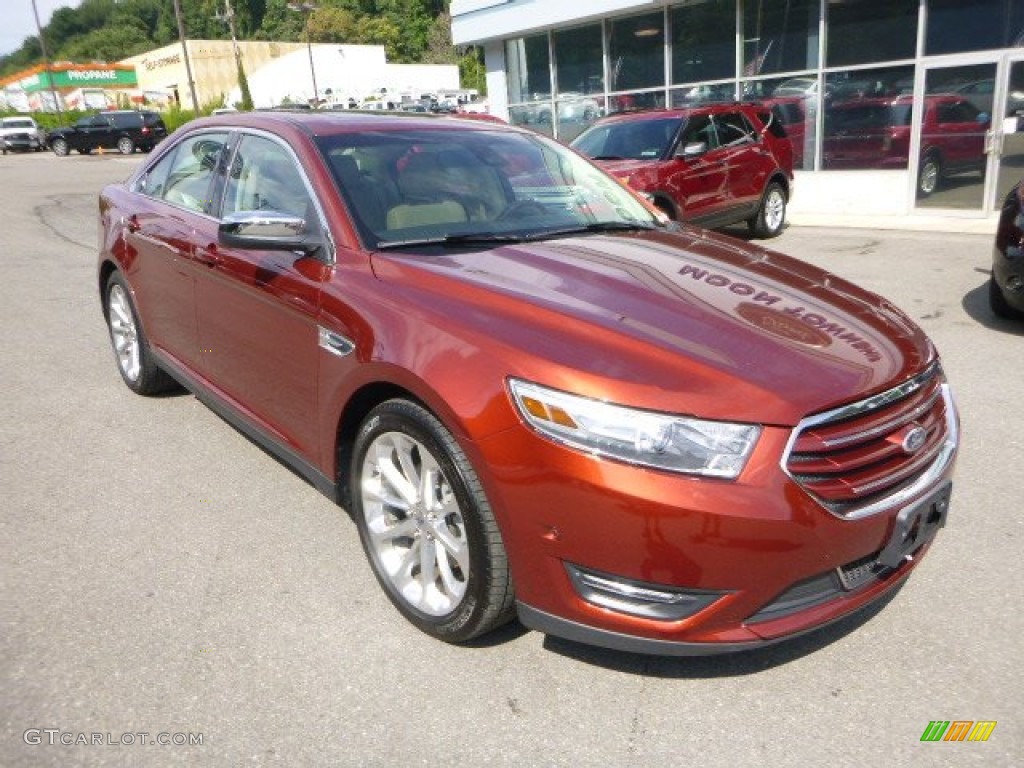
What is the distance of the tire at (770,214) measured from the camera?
36.7 ft

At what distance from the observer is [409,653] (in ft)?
8.89

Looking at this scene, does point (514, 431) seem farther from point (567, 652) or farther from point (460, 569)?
point (567, 652)

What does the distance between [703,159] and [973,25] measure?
5.19 metres

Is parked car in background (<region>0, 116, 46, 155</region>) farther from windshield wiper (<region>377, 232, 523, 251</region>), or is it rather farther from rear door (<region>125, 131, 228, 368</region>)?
windshield wiper (<region>377, 232, 523, 251</region>)

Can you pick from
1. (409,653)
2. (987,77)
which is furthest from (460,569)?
(987,77)

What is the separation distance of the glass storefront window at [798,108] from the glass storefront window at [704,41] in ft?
2.99

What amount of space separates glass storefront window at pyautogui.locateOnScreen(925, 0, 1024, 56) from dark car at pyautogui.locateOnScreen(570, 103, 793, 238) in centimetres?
291

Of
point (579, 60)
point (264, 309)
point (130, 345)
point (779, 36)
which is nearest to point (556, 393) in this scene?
point (264, 309)

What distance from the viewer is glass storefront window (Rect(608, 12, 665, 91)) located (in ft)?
50.8

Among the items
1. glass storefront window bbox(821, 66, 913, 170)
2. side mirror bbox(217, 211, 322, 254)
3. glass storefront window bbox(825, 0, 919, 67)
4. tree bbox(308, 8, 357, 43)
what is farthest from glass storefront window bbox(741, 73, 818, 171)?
tree bbox(308, 8, 357, 43)

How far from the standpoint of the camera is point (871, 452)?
7.54 feet

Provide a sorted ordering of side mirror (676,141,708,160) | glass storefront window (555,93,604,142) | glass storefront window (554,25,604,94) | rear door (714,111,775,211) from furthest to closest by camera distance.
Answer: glass storefront window (555,93,604,142) → glass storefront window (554,25,604,94) → rear door (714,111,775,211) → side mirror (676,141,708,160)

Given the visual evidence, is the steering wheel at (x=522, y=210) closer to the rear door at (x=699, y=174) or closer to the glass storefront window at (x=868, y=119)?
the rear door at (x=699, y=174)

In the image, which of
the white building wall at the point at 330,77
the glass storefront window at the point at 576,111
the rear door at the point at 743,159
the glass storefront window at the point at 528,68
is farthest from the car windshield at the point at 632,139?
the white building wall at the point at 330,77
